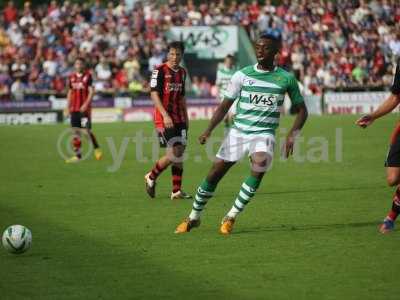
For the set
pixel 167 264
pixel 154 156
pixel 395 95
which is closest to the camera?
pixel 167 264

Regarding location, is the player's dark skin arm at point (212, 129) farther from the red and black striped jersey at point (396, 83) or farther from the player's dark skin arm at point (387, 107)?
the red and black striped jersey at point (396, 83)

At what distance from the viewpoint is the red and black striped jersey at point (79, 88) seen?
69.7 feet

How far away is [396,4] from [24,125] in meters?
19.6

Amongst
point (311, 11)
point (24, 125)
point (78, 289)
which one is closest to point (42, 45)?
point (24, 125)

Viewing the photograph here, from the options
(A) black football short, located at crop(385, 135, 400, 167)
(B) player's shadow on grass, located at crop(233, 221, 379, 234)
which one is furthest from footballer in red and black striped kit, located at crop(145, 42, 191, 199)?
(A) black football short, located at crop(385, 135, 400, 167)

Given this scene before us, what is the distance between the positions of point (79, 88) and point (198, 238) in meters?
11.3

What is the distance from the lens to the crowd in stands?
35.3 meters

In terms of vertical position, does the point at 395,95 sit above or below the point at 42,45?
above

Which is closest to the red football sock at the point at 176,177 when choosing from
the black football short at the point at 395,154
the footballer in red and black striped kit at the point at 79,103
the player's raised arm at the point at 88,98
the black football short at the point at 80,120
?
the black football short at the point at 395,154

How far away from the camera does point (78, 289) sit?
8148 mm

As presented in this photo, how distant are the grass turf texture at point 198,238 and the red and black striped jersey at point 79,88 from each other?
8.07 feet

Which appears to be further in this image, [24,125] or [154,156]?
[24,125]

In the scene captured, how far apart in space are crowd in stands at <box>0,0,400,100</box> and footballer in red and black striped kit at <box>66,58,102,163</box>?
481 inches

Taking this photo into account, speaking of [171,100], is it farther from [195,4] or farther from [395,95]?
[195,4]
